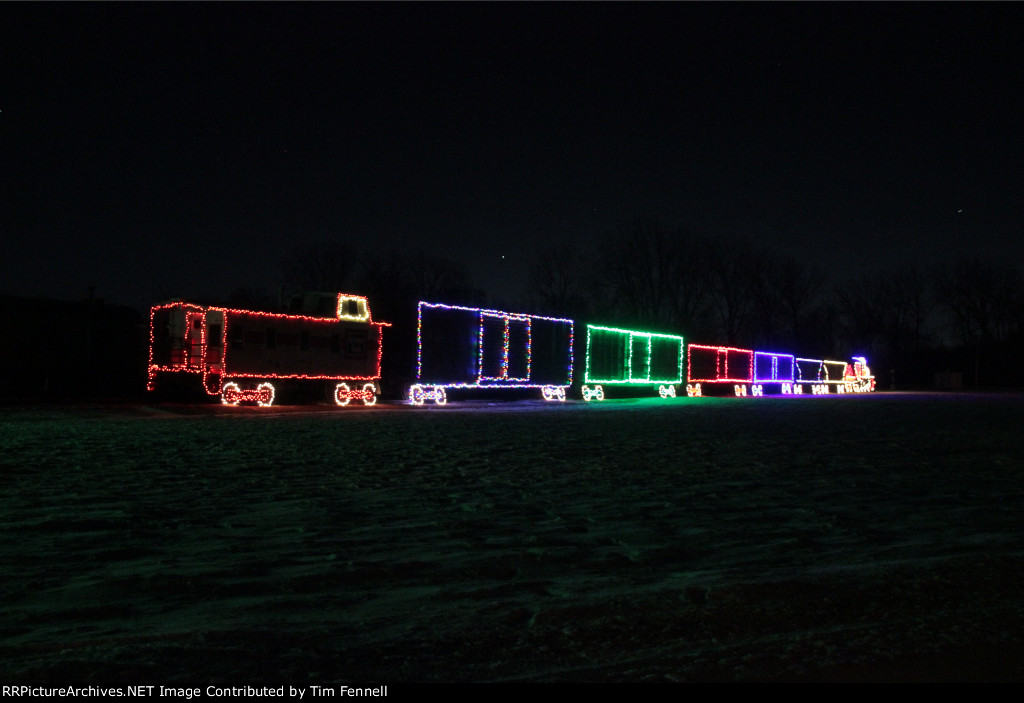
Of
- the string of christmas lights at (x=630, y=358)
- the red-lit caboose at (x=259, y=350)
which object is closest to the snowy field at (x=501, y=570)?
the red-lit caboose at (x=259, y=350)

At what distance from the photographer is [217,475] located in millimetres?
8867

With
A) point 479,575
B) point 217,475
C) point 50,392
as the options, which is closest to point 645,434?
point 217,475

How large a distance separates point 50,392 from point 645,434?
19.5m

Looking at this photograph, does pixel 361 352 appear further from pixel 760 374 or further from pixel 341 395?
pixel 760 374

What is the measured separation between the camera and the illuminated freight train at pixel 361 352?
918 inches

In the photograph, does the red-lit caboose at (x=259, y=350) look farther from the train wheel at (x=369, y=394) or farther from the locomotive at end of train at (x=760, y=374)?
the locomotive at end of train at (x=760, y=374)

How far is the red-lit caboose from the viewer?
2314 centimetres

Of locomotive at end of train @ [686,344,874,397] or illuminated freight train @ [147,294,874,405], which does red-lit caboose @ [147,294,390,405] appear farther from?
locomotive at end of train @ [686,344,874,397]

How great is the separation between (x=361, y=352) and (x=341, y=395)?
157 centimetres

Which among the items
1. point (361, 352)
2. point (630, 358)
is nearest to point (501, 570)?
point (361, 352)

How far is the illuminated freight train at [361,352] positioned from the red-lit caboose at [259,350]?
3 cm

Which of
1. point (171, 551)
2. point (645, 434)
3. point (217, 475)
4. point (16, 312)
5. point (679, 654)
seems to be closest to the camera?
point (679, 654)

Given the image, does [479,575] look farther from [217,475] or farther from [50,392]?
[50,392]

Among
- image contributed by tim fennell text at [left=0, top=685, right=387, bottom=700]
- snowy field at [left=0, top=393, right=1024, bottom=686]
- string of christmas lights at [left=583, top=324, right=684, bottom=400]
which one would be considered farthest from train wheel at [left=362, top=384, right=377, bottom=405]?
image contributed by tim fennell text at [left=0, top=685, right=387, bottom=700]
